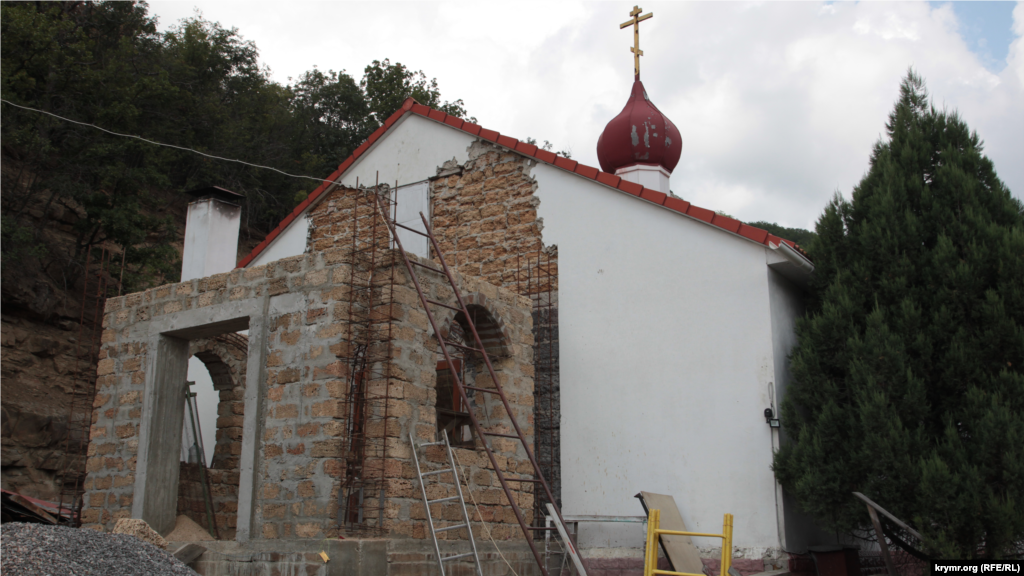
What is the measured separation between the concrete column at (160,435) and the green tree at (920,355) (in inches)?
236

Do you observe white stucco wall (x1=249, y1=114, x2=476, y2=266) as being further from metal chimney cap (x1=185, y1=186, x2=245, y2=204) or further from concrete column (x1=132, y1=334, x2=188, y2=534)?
concrete column (x1=132, y1=334, x2=188, y2=534)

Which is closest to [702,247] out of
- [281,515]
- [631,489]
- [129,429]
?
[631,489]

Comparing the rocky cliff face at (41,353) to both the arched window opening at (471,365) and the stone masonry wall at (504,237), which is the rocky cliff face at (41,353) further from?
the arched window opening at (471,365)

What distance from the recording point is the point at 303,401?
7133 mm

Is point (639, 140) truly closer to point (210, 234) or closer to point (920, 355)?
point (920, 355)

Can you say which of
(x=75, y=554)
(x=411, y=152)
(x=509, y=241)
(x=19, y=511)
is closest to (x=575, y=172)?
(x=509, y=241)

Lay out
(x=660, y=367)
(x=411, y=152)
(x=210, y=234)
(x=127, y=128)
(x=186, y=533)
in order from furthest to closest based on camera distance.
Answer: (x=127, y=128)
(x=411, y=152)
(x=210, y=234)
(x=660, y=367)
(x=186, y=533)

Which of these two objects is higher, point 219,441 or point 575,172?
point 575,172

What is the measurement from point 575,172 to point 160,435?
18.2 feet

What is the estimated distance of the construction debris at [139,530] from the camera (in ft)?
23.5

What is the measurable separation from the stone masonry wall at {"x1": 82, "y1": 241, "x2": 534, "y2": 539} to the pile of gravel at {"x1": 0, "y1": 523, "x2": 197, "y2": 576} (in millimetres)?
1135

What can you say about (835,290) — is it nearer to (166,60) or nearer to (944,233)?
(944,233)

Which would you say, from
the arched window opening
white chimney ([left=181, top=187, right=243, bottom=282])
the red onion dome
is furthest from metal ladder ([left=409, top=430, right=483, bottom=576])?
the red onion dome

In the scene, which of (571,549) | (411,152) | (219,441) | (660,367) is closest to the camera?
(571,549)
